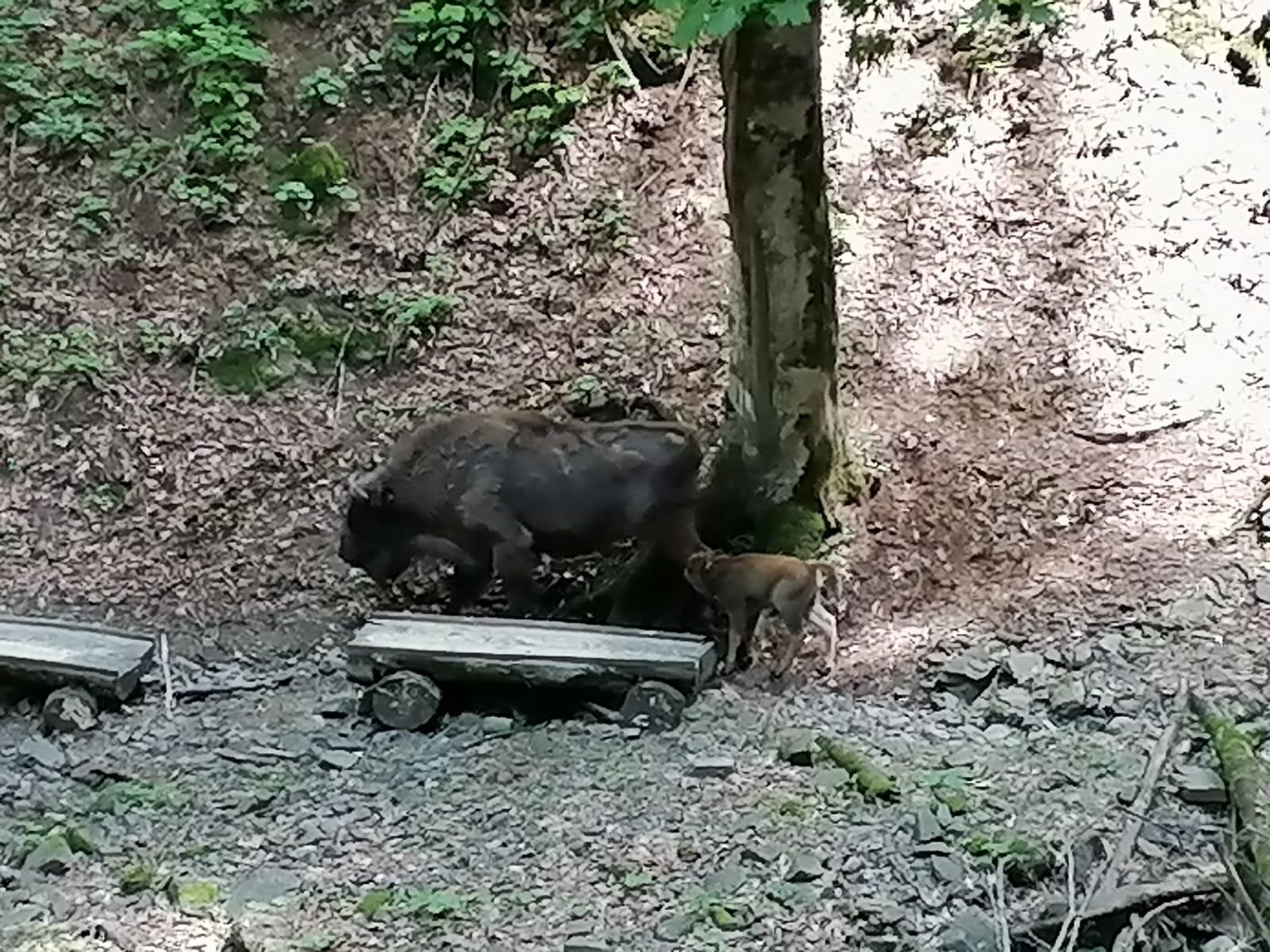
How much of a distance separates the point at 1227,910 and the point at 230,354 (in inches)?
285

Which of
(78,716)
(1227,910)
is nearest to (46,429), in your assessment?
(78,716)

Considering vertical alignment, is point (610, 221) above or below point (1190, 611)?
above

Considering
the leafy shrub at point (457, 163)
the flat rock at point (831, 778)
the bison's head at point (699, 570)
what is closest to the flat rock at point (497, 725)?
the bison's head at point (699, 570)

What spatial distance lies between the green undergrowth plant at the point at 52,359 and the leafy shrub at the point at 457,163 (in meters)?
2.47

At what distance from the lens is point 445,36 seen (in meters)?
11.9

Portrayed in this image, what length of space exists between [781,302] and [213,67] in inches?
212

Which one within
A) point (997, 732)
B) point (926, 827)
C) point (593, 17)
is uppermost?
point (593, 17)

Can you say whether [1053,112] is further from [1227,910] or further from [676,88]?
[1227,910]

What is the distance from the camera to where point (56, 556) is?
9.48m

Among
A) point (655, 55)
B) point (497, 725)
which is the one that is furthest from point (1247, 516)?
point (655, 55)

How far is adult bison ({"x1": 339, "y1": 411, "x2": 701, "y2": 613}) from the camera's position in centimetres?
841

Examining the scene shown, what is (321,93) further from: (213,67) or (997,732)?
(997,732)

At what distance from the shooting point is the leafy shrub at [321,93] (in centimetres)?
1173

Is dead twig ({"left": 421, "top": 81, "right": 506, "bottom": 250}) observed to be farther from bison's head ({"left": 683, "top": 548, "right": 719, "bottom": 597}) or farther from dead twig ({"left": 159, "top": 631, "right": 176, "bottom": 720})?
bison's head ({"left": 683, "top": 548, "right": 719, "bottom": 597})
